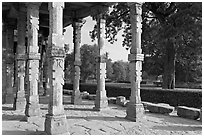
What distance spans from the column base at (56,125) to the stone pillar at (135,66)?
2721mm

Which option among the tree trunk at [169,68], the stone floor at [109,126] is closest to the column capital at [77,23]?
the stone floor at [109,126]

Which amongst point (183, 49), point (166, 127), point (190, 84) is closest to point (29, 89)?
point (166, 127)

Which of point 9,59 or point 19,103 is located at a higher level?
point 9,59

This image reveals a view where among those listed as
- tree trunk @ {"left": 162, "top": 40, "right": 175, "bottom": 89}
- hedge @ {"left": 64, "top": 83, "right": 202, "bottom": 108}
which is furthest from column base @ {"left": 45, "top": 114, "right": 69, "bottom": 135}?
tree trunk @ {"left": 162, "top": 40, "right": 175, "bottom": 89}

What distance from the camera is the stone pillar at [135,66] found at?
7.78 m

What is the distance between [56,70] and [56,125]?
4.72ft

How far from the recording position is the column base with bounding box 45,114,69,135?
5797 millimetres

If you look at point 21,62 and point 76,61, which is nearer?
point 21,62

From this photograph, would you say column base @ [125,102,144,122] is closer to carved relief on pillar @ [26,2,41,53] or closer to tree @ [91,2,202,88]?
carved relief on pillar @ [26,2,41,53]

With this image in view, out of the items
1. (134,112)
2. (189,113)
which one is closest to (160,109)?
(189,113)

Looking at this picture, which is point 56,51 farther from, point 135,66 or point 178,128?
point 178,128

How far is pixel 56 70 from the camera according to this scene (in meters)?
6.06

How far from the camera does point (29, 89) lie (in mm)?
8102

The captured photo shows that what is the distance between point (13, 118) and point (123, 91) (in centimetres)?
902
